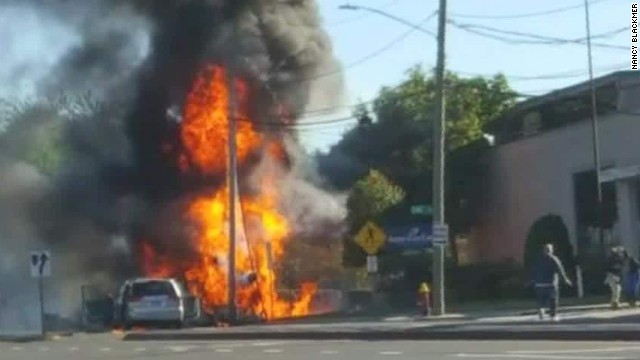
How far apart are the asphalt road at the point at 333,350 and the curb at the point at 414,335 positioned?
2.94 feet

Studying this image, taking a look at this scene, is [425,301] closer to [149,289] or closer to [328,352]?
[149,289]

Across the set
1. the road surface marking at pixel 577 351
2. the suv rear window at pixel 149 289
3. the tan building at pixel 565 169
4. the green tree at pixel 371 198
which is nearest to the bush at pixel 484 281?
the tan building at pixel 565 169

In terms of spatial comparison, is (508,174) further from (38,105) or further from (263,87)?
(38,105)

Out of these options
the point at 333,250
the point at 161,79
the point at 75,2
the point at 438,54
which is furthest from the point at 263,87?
the point at 438,54

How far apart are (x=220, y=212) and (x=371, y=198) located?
16.8m

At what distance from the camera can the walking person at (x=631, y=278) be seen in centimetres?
4012

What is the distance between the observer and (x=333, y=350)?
2767 centimetres

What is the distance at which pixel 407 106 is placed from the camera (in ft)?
289

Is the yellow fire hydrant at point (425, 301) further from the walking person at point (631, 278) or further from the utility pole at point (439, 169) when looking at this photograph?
the walking person at point (631, 278)

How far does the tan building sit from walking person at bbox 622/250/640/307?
913 centimetres

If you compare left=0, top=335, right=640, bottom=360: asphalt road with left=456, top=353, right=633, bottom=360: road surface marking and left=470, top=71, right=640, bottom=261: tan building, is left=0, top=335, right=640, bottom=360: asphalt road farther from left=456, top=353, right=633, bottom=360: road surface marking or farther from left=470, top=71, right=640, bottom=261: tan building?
left=470, top=71, right=640, bottom=261: tan building

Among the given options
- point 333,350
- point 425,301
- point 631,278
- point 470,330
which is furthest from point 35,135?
point 333,350

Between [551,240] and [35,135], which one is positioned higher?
[35,135]

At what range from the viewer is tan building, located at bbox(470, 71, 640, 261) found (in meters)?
54.6
